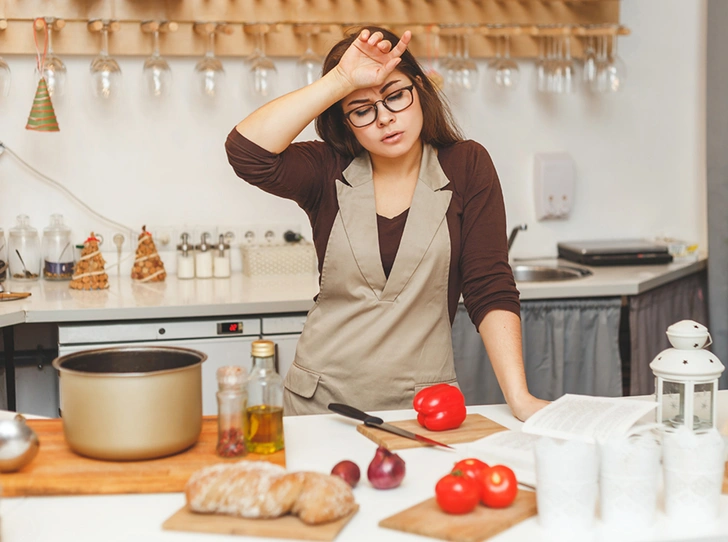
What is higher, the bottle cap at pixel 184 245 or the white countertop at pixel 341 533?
the bottle cap at pixel 184 245

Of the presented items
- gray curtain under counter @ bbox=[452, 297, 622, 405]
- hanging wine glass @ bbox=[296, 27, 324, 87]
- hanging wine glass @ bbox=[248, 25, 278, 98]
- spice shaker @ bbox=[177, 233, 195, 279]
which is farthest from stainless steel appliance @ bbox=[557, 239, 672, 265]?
spice shaker @ bbox=[177, 233, 195, 279]

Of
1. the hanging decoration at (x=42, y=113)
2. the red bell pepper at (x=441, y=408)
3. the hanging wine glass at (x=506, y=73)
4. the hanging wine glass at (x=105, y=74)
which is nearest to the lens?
the red bell pepper at (x=441, y=408)

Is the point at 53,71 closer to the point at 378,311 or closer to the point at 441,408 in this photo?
the point at 378,311

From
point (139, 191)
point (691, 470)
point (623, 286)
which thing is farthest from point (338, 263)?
point (139, 191)

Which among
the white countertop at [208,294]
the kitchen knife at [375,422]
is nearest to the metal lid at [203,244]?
the white countertop at [208,294]

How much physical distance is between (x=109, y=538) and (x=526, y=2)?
2.93 meters

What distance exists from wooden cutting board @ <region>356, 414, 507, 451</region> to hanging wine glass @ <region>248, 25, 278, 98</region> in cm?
187

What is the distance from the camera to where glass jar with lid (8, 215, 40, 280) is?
10.0 ft

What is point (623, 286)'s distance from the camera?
2.86 meters

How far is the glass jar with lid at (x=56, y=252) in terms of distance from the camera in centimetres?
306

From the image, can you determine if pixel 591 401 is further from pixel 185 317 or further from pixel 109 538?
pixel 185 317

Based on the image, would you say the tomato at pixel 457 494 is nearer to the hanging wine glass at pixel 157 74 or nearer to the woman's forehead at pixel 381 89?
the woman's forehead at pixel 381 89

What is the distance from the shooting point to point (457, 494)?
3.43 feet

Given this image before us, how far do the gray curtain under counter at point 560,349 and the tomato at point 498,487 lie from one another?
1.75 m
